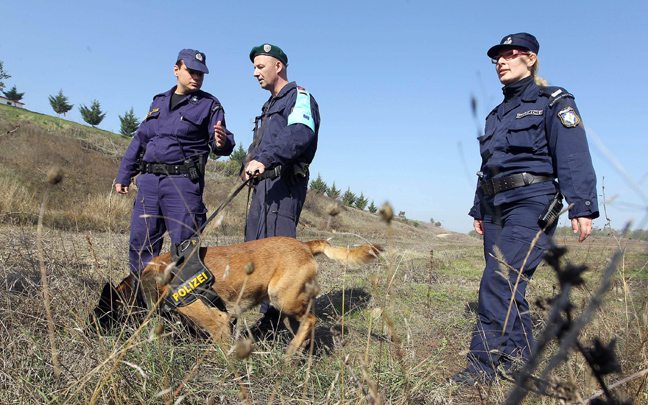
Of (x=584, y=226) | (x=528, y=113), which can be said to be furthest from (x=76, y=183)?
(x=584, y=226)

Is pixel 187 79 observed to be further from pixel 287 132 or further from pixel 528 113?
pixel 528 113

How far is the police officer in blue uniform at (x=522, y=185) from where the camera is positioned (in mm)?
2371

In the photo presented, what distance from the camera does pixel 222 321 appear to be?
2559 millimetres

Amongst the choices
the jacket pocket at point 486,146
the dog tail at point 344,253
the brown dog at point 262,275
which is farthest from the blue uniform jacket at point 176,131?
the jacket pocket at point 486,146

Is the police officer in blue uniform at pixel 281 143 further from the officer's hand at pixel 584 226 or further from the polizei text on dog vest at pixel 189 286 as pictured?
the officer's hand at pixel 584 226

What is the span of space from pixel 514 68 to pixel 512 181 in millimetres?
889

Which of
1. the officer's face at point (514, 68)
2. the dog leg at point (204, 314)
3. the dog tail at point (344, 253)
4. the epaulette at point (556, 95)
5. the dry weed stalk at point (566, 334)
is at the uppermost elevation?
the officer's face at point (514, 68)

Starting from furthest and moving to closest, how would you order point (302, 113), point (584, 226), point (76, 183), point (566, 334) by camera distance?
1. point (76, 183)
2. point (302, 113)
3. point (584, 226)
4. point (566, 334)

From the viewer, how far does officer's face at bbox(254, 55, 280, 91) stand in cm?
351

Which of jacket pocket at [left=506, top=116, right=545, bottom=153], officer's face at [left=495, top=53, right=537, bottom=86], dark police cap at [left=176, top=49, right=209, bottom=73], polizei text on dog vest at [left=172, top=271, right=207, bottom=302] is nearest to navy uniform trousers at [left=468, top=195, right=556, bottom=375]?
jacket pocket at [left=506, top=116, right=545, bottom=153]

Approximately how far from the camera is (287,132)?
3.14 meters

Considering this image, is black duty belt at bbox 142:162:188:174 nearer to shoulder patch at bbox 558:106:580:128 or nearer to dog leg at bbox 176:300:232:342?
dog leg at bbox 176:300:232:342

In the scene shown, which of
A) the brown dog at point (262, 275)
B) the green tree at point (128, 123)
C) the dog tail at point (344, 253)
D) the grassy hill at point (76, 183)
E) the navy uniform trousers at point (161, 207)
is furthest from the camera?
the green tree at point (128, 123)

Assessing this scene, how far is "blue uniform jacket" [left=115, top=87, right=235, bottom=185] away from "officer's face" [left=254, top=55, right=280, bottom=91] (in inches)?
20.1
